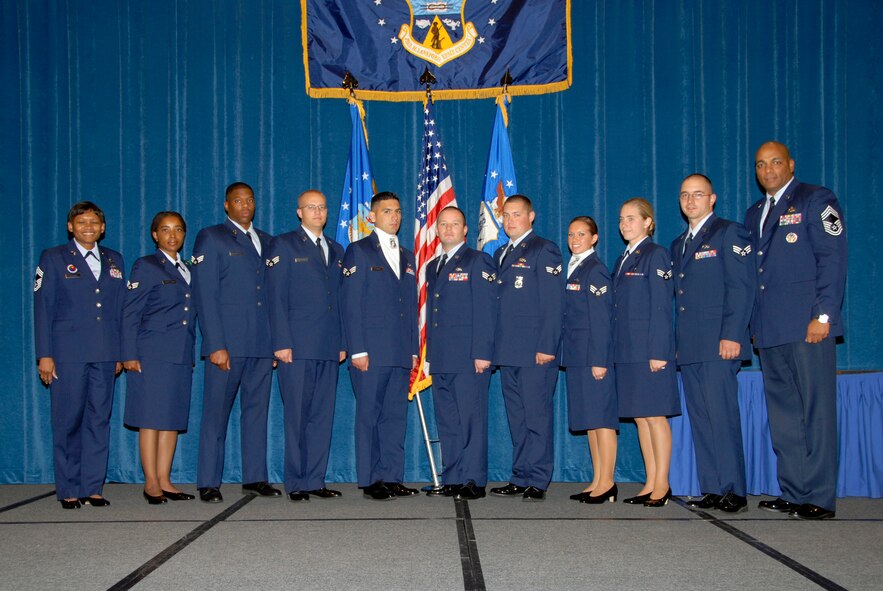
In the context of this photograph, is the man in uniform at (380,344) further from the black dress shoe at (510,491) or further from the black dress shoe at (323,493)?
Result: the black dress shoe at (510,491)

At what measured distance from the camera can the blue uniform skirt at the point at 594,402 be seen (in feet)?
14.3

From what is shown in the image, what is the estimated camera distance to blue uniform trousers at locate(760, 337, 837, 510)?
388 cm

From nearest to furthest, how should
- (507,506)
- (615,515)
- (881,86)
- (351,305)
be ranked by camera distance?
(615,515)
(507,506)
(351,305)
(881,86)

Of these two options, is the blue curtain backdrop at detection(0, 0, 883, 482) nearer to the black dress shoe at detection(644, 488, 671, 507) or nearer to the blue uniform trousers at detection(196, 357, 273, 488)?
the blue uniform trousers at detection(196, 357, 273, 488)

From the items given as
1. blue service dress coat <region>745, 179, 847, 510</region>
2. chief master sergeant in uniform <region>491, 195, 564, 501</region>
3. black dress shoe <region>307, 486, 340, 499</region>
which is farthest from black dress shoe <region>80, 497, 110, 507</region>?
blue service dress coat <region>745, 179, 847, 510</region>

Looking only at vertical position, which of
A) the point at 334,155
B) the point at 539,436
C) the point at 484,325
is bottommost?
the point at 539,436

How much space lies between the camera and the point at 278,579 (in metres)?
2.65

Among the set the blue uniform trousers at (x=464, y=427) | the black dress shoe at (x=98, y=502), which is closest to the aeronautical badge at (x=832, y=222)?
the blue uniform trousers at (x=464, y=427)

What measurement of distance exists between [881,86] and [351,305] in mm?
4211

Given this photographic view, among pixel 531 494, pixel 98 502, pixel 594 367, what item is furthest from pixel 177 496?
pixel 594 367

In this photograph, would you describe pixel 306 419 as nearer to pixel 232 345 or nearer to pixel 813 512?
pixel 232 345

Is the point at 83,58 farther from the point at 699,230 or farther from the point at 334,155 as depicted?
the point at 699,230

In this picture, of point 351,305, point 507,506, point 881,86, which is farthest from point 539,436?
point 881,86

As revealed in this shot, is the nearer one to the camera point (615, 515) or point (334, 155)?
point (615, 515)
